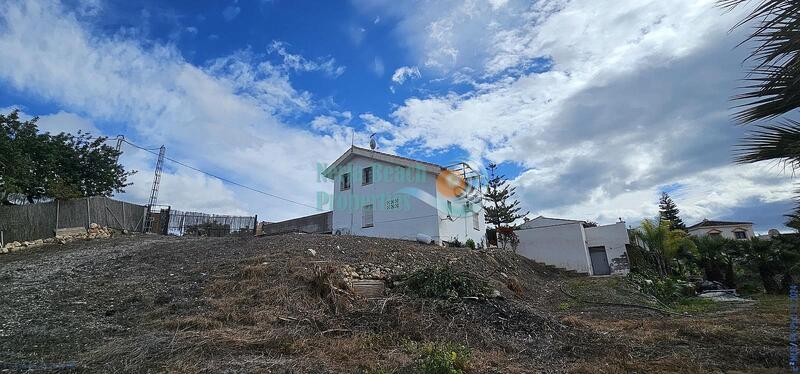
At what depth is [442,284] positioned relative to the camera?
23.1 feet

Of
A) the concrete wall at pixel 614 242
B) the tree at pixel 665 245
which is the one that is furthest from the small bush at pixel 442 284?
the concrete wall at pixel 614 242

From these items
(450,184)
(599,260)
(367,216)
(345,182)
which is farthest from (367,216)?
(599,260)

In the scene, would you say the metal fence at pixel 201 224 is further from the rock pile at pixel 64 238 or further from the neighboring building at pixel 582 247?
the neighboring building at pixel 582 247

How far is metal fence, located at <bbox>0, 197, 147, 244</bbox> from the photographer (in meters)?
13.4

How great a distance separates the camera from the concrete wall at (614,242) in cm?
1645

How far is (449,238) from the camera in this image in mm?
16812

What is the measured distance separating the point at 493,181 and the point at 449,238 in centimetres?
2206

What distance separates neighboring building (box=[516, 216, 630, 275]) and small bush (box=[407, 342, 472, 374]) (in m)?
13.7

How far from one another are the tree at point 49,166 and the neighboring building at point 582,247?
18849 mm

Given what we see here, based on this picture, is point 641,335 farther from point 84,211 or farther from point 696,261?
point 84,211

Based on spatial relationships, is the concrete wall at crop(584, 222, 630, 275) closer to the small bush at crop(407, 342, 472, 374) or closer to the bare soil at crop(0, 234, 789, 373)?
the bare soil at crop(0, 234, 789, 373)

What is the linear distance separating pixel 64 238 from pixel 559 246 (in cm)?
1869

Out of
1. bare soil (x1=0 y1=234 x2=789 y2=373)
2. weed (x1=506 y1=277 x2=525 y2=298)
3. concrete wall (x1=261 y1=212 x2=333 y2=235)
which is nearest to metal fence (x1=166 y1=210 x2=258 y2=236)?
concrete wall (x1=261 y1=212 x2=333 y2=235)

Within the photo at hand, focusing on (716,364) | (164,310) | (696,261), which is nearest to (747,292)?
(696,261)
